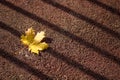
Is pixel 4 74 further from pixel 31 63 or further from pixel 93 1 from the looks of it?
pixel 93 1

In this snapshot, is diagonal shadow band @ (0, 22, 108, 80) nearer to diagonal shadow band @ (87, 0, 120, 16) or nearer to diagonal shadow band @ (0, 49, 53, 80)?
diagonal shadow band @ (0, 49, 53, 80)

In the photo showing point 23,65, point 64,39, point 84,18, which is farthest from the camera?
point 84,18

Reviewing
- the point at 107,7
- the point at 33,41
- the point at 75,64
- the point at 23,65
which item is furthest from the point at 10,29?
the point at 107,7

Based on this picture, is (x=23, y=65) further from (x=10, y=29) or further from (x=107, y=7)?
(x=107, y=7)

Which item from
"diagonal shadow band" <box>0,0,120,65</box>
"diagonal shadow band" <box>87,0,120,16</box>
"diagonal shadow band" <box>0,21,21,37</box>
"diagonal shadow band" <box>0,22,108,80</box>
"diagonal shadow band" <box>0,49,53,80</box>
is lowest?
"diagonal shadow band" <box>0,49,53,80</box>

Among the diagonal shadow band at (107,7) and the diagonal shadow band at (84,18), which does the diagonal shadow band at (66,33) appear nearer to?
the diagonal shadow band at (84,18)

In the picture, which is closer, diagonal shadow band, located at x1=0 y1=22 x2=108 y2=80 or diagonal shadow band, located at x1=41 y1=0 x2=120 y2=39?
diagonal shadow band, located at x1=0 y1=22 x2=108 y2=80

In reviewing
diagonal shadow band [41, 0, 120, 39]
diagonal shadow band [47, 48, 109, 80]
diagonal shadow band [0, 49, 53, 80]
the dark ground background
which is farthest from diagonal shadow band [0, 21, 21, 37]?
diagonal shadow band [41, 0, 120, 39]
